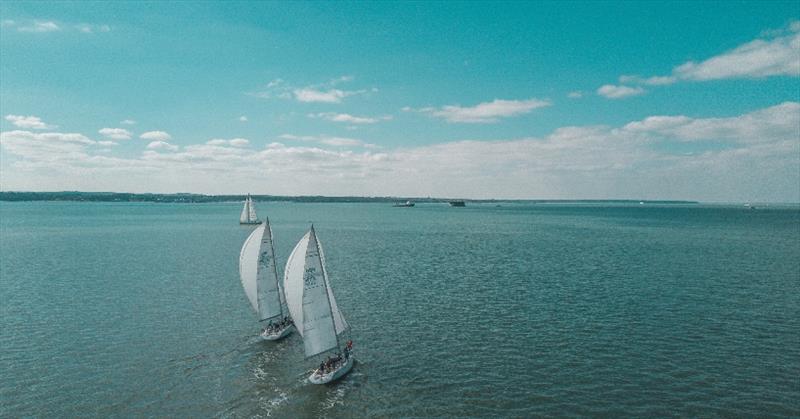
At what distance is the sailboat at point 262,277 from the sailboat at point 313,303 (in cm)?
829

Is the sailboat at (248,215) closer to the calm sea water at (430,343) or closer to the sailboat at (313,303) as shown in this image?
the calm sea water at (430,343)

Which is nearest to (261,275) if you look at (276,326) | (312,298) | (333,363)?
(276,326)

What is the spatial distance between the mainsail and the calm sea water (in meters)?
2.92

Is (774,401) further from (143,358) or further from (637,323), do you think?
(143,358)

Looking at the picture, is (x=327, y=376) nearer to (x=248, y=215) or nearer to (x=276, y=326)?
(x=276, y=326)

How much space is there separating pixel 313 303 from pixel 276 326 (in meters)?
9.42

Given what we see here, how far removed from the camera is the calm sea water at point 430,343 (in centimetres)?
3017

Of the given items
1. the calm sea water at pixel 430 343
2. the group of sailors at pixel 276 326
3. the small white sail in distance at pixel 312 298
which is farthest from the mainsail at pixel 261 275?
the small white sail in distance at pixel 312 298

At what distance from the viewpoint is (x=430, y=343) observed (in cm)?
4034

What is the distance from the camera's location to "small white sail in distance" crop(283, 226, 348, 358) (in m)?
34.7

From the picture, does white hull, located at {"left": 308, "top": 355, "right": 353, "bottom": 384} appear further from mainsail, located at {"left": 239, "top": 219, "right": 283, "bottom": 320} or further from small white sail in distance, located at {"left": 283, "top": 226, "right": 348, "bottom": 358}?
mainsail, located at {"left": 239, "top": 219, "right": 283, "bottom": 320}

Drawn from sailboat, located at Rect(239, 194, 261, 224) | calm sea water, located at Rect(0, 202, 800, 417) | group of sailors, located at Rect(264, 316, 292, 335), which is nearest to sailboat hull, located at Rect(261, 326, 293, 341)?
group of sailors, located at Rect(264, 316, 292, 335)

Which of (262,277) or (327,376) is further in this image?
(262,277)

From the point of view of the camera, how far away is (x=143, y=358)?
121ft
